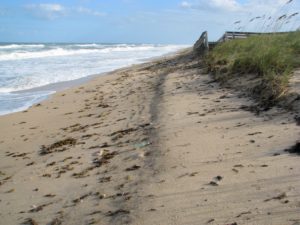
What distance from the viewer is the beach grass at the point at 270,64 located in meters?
6.57

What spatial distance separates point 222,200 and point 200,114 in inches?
124

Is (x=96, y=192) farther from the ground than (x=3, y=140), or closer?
farther from the ground

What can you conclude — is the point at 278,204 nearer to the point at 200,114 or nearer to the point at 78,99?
the point at 200,114

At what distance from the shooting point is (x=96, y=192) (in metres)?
4.07

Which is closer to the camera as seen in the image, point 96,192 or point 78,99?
point 96,192

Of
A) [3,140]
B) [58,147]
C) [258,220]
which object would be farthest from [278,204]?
[3,140]

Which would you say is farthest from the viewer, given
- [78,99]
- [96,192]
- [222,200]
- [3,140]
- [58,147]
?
[78,99]

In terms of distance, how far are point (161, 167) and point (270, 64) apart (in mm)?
4337

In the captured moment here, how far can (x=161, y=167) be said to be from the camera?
4371 mm

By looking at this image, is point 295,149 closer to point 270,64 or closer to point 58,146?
point 58,146

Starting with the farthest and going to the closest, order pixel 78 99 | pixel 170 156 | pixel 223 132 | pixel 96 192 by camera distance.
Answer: pixel 78 99 < pixel 223 132 < pixel 170 156 < pixel 96 192

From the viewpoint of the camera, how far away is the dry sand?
10.8 ft

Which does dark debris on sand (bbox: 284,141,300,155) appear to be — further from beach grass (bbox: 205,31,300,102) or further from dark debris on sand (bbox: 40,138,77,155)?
dark debris on sand (bbox: 40,138,77,155)

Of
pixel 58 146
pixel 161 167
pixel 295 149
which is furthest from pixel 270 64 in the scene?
pixel 161 167
